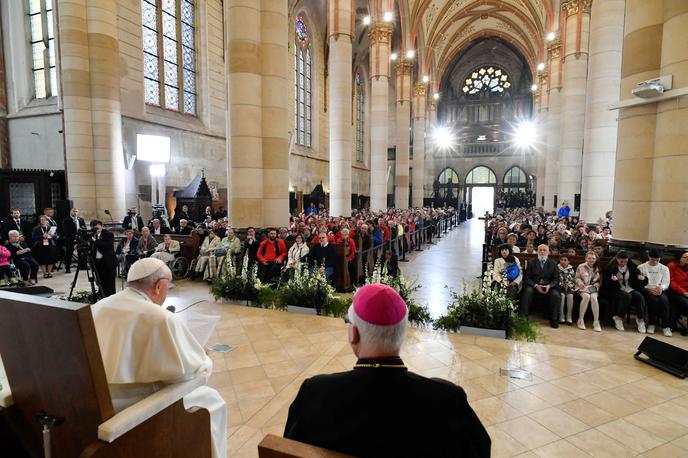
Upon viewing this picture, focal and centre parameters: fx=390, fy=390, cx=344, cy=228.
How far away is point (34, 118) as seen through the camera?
13641 millimetres

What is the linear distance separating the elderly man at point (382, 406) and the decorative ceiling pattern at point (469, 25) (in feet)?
85.3

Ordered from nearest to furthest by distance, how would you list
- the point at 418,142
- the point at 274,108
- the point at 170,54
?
1. the point at 274,108
2. the point at 170,54
3. the point at 418,142

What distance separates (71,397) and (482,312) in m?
4.96

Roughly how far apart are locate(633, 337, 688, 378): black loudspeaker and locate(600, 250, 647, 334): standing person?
5.78ft

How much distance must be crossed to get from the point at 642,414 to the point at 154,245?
957 centimetres

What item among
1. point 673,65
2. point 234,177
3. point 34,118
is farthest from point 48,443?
point 34,118

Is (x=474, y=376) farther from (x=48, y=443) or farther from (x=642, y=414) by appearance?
(x=48, y=443)

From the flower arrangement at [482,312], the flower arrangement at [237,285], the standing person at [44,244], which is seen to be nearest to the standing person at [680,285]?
the flower arrangement at [482,312]

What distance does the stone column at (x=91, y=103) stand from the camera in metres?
11.8

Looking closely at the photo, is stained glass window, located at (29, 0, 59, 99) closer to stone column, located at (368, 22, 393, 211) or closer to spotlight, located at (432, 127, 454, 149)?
stone column, located at (368, 22, 393, 211)

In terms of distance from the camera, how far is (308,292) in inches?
254

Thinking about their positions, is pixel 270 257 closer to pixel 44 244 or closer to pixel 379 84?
pixel 44 244

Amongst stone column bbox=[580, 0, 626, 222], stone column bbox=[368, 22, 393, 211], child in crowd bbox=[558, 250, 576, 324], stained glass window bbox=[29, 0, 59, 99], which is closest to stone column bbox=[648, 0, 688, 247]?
Result: child in crowd bbox=[558, 250, 576, 324]

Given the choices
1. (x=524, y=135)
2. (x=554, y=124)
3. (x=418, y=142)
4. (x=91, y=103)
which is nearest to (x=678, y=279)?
(x=91, y=103)
